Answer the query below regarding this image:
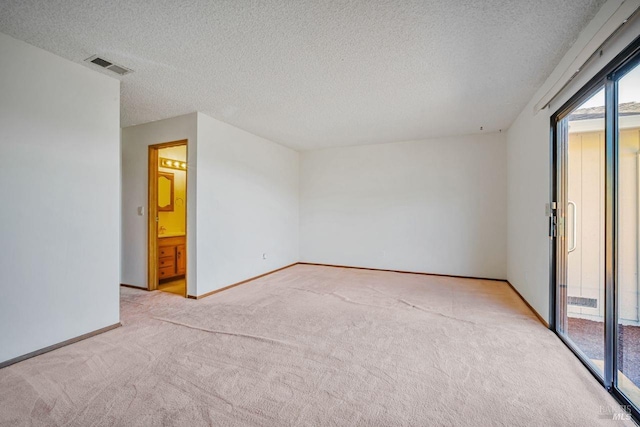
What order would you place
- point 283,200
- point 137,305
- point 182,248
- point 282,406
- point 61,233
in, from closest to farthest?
1. point 282,406
2. point 61,233
3. point 137,305
4. point 182,248
5. point 283,200

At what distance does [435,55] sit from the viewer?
2.30m

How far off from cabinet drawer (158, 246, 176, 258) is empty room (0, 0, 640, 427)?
4cm

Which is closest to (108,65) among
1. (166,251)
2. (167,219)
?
(166,251)

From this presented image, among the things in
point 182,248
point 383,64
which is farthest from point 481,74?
point 182,248

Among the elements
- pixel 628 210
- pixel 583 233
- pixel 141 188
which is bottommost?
pixel 583 233

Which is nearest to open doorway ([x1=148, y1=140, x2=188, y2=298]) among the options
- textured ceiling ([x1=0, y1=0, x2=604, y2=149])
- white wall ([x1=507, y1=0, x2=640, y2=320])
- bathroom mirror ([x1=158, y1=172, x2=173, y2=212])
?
bathroom mirror ([x1=158, y1=172, x2=173, y2=212])

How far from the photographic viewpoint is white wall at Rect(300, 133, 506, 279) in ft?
15.3

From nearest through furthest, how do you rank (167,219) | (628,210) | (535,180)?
(628,210), (535,180), (167,219)

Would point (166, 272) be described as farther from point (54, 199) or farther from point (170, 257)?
point (54, 199)

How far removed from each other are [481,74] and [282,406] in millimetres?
3108

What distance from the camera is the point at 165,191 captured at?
524 cm

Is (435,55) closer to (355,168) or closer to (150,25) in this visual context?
(150,25)

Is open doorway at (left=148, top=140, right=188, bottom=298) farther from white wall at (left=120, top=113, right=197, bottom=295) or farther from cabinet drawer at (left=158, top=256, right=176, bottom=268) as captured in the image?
white wall at (left=120, top=113, right=197, bottom=295)

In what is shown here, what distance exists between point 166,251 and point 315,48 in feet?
12.6
